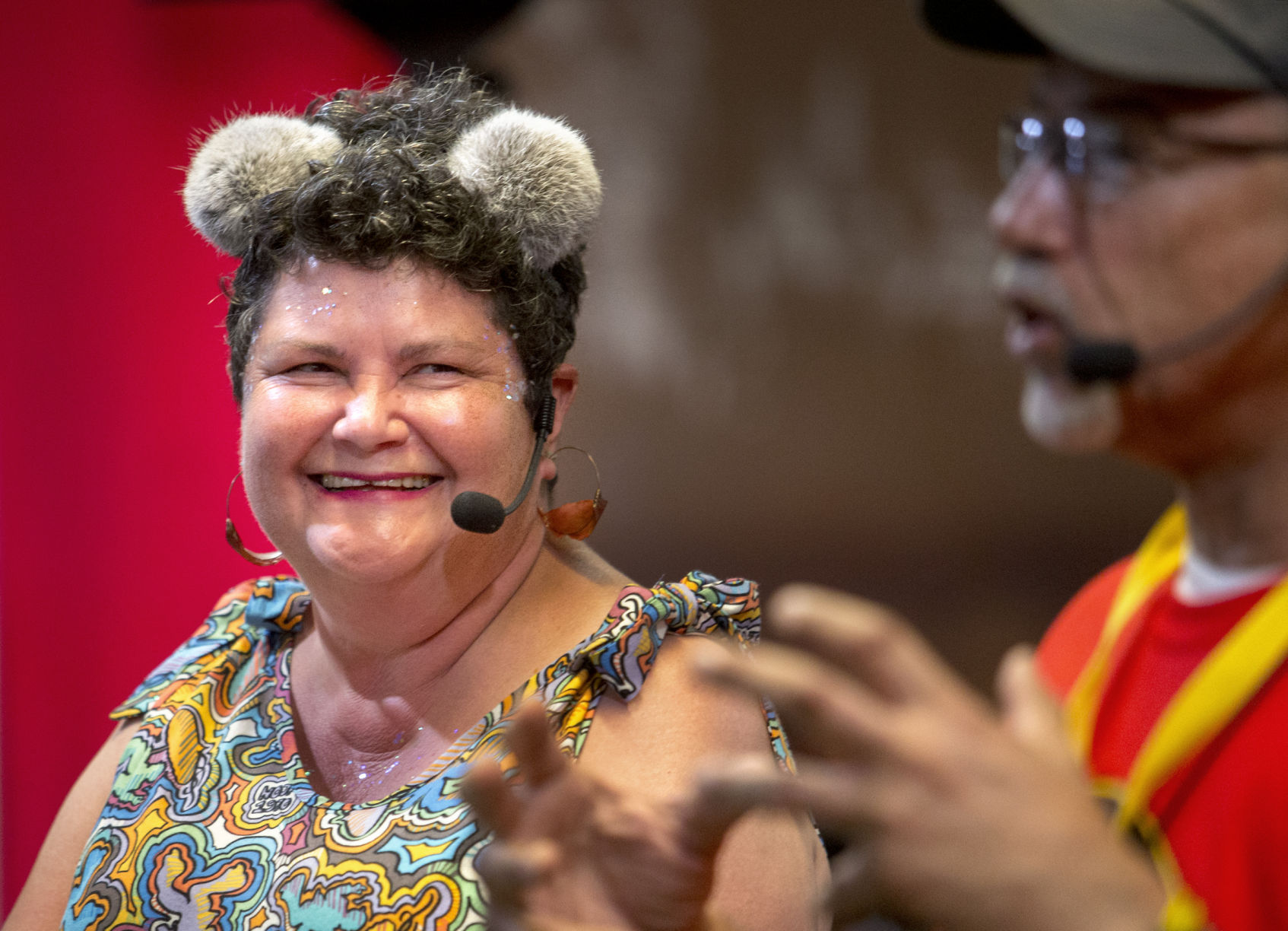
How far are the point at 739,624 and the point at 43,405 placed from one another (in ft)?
5.04

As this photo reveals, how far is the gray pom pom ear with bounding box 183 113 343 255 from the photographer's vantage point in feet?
4.82

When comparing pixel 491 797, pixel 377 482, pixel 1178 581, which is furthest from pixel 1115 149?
pixel 377 482

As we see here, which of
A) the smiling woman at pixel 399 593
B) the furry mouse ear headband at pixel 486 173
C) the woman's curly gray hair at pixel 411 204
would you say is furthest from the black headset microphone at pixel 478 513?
the furry mouse ear headband at pixel 486 173

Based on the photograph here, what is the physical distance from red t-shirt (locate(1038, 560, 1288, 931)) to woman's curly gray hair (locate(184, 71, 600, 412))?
32.6 inches

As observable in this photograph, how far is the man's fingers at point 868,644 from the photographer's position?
653 mm

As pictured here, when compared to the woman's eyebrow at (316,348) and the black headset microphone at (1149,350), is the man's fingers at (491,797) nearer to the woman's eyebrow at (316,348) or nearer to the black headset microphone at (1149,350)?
the black headset microphone at (1149,350)

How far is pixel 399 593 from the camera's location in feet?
4.69

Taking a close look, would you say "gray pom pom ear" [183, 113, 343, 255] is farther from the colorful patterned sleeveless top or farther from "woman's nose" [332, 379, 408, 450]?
the colorful patterned sleeveless top

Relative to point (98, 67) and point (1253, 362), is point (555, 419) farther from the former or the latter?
point (98, 67)

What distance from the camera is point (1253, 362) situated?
28.5 inches

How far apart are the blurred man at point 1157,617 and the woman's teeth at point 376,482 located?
26.4 inches

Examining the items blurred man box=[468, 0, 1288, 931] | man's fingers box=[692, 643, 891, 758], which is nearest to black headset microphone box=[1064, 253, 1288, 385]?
blurred man box=[468, 0, 1288, 931]

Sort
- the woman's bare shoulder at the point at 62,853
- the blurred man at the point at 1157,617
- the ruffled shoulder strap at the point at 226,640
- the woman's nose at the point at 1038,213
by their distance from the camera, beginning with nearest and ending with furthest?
the blurred man at the point at 1157,617 < the woman's nose at the point at 1038,213 < the woman's bare shoulder at the point at 62,853 < the ruffled shoulder strap at the point at 226,640

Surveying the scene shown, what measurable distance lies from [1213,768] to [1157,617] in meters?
0.14
